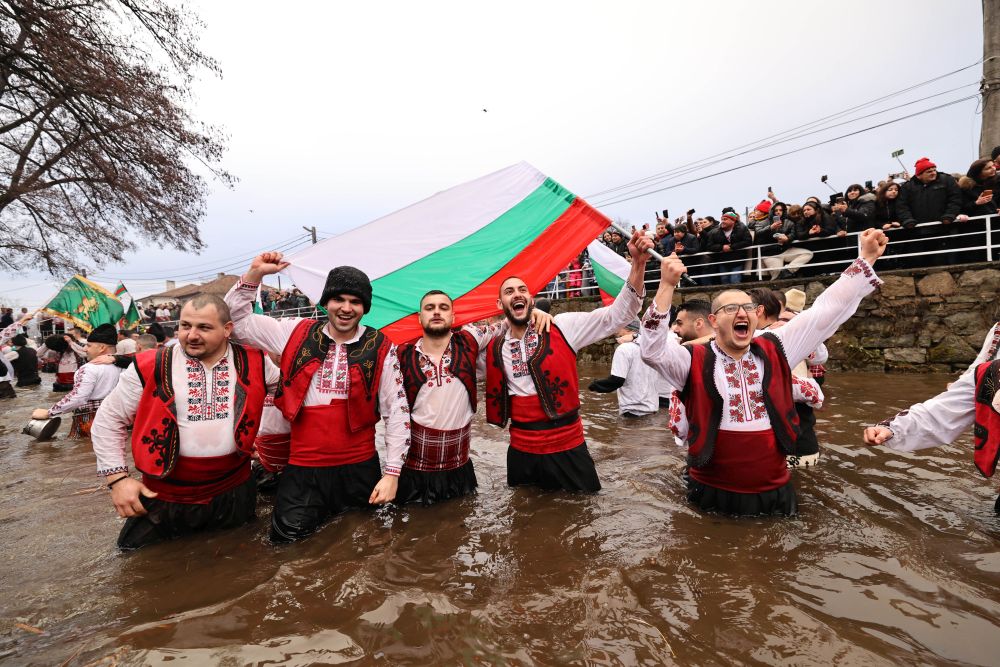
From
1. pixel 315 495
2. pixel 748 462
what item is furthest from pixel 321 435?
pixel 748 462

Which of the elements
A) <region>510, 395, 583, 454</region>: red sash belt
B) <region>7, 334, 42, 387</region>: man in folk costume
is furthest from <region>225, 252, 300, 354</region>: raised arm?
<region>7, 334, 42, 387</region>: man in folk costume

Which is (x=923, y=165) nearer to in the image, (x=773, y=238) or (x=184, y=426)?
(x=773, y=238)

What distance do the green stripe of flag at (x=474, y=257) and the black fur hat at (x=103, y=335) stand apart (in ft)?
16.6

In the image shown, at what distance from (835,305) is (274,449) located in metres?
4.15

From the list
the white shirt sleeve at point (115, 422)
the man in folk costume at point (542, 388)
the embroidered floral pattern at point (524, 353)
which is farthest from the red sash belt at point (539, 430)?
the white shirt sleeve at point (115, 422)

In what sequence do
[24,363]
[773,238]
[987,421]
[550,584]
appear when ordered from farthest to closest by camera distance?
[24,363]
[773,238]
[987,421]
[550,584]

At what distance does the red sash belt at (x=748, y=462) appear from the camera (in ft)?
9.80

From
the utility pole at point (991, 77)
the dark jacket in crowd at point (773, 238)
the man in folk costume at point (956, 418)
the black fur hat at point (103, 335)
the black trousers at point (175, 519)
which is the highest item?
the utility pole at point (991, 77)

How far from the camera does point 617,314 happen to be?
133 inches

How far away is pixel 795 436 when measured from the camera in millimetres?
2977

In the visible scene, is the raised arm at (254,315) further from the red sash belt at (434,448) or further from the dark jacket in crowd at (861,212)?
the dark jacket in crowd at (861,212)

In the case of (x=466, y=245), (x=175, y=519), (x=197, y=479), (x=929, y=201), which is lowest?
(x=175, y=519)

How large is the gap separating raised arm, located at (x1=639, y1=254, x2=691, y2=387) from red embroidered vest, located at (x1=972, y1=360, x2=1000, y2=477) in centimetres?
156

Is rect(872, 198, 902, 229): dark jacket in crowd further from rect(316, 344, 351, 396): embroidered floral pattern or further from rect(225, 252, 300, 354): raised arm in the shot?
rect(225, 252, 300, 354): raised arm
